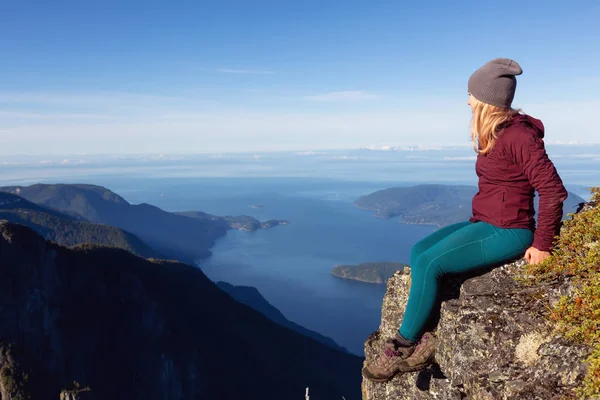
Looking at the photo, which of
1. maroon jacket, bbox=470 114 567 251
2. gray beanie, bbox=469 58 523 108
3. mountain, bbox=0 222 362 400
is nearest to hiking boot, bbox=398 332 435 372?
maroon jacket, bbox=470 114 567 251

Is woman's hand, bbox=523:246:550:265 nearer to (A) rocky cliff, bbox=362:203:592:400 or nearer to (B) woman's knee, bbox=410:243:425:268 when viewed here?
(A) rocky cliff, bbox=362:203:592:400

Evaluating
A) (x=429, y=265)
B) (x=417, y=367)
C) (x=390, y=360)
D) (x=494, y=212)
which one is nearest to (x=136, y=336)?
(x=390, y=360)

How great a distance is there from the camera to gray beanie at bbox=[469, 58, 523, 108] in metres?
5.80

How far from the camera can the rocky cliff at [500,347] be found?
4.57 m

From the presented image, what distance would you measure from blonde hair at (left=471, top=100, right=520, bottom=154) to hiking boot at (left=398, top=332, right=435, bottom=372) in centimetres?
295

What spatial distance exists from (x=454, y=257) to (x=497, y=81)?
259cm

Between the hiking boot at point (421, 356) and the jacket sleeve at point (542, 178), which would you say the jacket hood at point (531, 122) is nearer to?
the jacket sleeve at point (542, 178)

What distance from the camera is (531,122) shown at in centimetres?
579

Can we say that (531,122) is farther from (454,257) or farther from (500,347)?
(500,347)

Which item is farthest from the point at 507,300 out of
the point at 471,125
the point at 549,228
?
the point at 471,125

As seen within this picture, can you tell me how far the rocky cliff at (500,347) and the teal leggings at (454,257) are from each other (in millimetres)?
289

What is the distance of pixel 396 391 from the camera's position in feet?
23.2

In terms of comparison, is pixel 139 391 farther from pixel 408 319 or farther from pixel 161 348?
pixel 408 319

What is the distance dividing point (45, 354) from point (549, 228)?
428 feet
